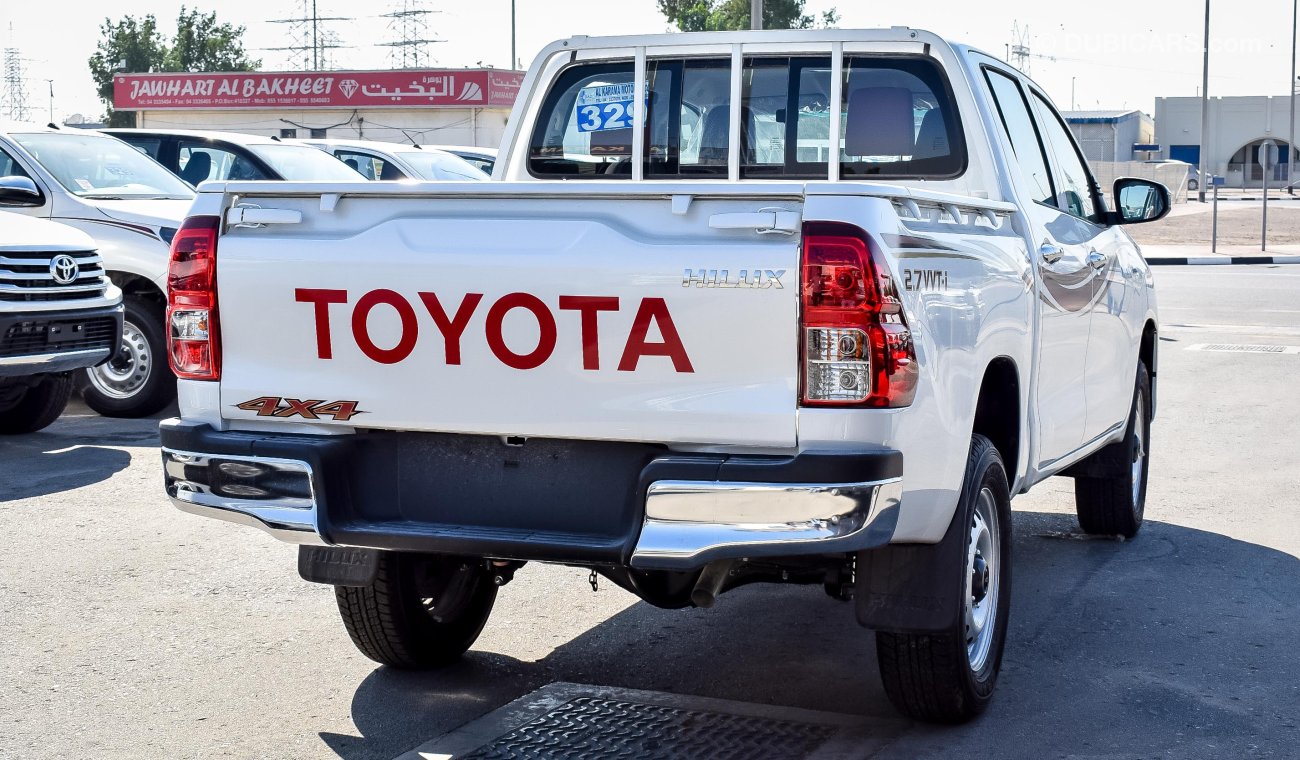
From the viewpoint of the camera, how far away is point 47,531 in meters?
6.94

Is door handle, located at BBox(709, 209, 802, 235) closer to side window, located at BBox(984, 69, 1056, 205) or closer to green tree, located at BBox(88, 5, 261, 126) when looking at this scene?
side window, located at BBox(984, 69, 1056, 205)

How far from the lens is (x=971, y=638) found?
14.6ft

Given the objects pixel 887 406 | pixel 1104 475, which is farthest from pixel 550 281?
pixel 1104 475

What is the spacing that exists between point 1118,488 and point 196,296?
13.7 ft

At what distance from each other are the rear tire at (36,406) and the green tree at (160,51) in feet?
243

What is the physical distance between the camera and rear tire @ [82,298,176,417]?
34.0ft

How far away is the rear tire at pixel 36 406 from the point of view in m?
9.65

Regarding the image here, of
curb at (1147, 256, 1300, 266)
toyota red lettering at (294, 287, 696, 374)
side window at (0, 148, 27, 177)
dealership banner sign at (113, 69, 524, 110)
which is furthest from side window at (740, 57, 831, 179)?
dealership banner sign at (113, 69, 524, 110)

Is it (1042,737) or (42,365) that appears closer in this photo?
(1042,737)

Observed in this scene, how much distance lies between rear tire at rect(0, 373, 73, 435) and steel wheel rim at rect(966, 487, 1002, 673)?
6.94 metres

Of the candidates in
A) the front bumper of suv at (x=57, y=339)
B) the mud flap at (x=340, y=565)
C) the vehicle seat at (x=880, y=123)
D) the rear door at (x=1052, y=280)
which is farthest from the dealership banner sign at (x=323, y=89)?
the mud flap at (x=340, y=565)

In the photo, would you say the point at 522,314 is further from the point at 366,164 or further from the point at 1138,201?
the point at 366,164

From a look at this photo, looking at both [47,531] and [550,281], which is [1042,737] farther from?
[47,531]

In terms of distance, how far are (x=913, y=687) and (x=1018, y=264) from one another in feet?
4.45
